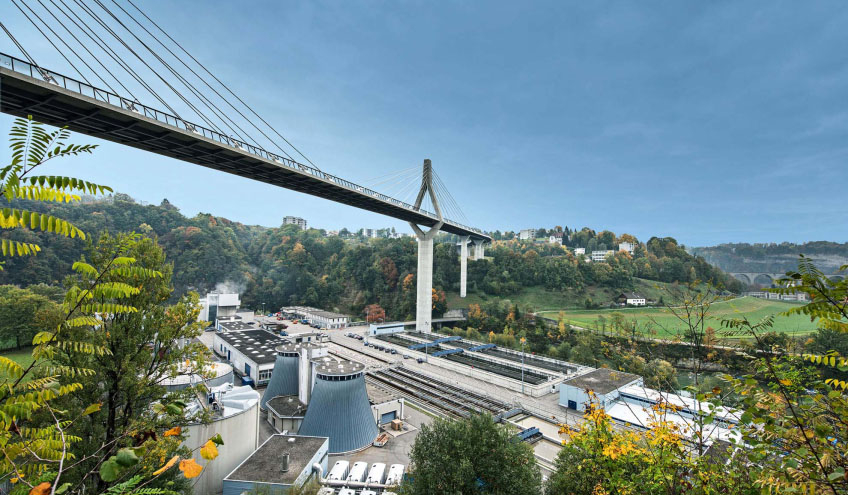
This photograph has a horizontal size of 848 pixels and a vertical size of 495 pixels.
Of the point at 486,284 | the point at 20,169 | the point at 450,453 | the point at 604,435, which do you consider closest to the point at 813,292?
the point at 604,435

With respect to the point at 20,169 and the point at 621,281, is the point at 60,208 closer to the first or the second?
the point at 20,169

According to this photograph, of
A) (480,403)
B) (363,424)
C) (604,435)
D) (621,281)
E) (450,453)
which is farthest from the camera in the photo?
(621,281)

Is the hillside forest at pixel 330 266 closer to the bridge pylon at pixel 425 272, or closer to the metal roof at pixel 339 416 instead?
the bridge pylon at pixel 425 272

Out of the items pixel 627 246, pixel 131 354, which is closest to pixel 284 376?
pixel 131 354

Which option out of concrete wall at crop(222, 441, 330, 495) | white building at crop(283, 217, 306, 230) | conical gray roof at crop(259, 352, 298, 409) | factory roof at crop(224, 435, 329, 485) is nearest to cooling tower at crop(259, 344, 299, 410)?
conical gray roof at crop(259, 352, 298, 409)

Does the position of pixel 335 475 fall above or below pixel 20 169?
below

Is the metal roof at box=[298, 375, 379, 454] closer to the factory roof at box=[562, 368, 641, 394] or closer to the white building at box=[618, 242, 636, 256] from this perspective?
the factory roof at box=[562, 368, 641, 394]

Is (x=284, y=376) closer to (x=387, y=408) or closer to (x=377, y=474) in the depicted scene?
(x=387, y=408)
